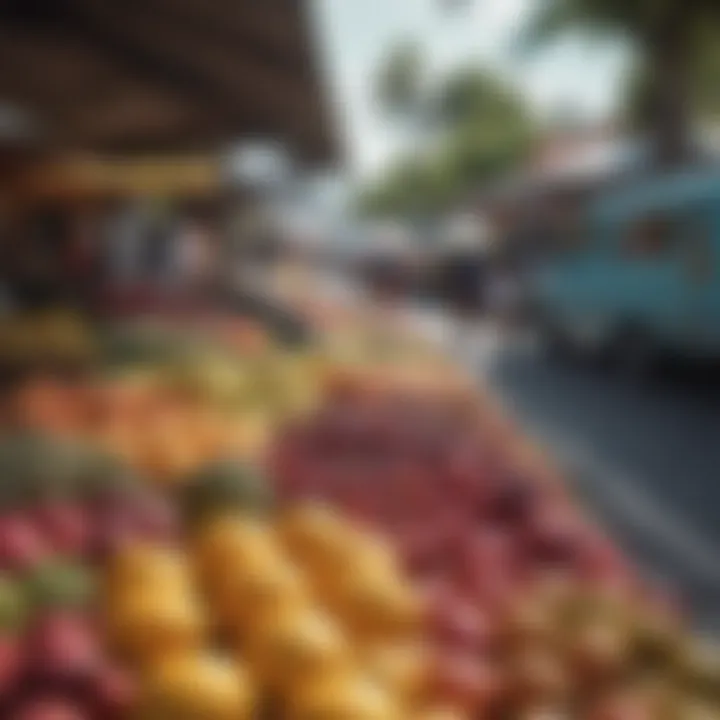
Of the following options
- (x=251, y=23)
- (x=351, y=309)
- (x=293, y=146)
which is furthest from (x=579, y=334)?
(x=251, y=23)

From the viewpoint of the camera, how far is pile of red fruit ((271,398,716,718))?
208 cm

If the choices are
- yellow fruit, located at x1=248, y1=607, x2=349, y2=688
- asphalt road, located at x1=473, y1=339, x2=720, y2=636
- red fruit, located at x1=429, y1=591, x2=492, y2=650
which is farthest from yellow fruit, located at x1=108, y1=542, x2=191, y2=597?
asphalt road, located at x1=473, y1=339, x2=720, y2=636

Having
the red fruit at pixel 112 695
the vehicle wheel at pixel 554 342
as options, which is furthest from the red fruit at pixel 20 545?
the vehicle wheel at pixel 554 342

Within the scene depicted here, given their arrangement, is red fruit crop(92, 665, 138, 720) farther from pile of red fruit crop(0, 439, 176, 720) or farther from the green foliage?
the green foliage

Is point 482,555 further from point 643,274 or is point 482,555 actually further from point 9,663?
point 643,274

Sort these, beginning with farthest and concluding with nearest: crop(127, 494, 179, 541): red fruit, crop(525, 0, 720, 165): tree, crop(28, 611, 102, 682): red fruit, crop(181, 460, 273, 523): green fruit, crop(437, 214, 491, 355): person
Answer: crop(437, 214, 491, 355): person < crop(525, 0, 720, 165): tree < crop(181, 460, 273, 523): green fruit < crop(127, 494, 179, 541): red fruit < crop(28, 611, 102, 682): red fruit

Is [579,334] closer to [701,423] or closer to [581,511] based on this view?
[701,423]

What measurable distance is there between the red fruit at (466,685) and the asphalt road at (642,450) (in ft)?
3.89

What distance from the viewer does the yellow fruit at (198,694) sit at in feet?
5.62

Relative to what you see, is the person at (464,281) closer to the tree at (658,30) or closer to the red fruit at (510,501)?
the tree at (658,30)

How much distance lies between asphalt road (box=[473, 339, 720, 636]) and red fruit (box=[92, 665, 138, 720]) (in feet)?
5.68

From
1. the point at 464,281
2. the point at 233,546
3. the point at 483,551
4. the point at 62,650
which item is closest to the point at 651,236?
the point at 464,281

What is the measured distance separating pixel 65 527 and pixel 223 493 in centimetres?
43

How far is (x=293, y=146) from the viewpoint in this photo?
27.0 ft
